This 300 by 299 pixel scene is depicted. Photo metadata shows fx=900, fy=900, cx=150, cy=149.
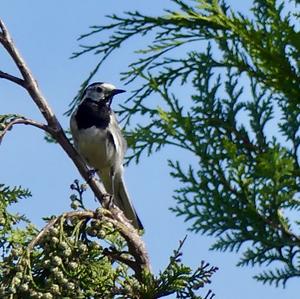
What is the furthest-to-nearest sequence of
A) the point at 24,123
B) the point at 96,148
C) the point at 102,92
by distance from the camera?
the point at 102,92, the point at 96,148, the point at 24,123

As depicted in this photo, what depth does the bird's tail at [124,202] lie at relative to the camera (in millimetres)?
5699

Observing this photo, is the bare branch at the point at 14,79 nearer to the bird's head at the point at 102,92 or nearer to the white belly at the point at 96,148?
the white belly at the point at 96,148

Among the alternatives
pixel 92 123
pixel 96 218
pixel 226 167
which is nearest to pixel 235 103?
pixel 226 167

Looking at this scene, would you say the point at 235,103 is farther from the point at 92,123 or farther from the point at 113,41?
the point at 92,123

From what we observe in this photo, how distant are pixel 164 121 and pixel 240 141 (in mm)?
239

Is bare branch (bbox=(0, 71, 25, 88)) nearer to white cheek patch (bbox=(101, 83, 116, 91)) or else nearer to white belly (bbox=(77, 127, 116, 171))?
white belly (bbox=(77, 127, 116, 171))

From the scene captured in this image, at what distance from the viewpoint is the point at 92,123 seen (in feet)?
19.9

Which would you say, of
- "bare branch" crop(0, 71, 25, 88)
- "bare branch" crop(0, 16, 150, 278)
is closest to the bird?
"bare branch" crop(0, 16, 150, 278)

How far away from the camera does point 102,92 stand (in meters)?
6.60

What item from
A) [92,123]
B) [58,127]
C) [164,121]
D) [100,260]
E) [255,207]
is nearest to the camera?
[255,207]

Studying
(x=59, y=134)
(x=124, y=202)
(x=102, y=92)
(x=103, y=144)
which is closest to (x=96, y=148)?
(x=103, y=144)

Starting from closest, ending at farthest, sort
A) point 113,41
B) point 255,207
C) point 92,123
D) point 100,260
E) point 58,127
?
point 255,207, point 113,41, point 100,260, point 58,127, point 92,123

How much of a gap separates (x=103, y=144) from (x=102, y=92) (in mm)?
699

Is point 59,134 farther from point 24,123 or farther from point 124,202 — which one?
point 124,202
